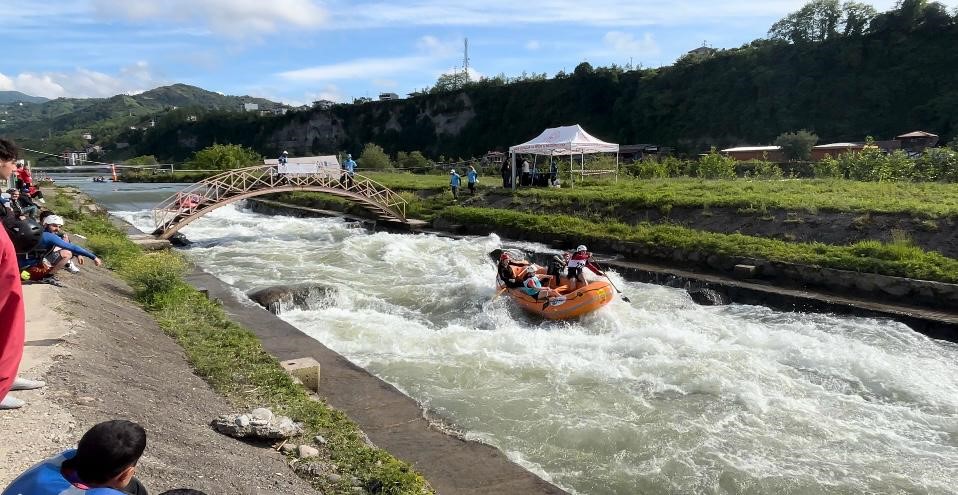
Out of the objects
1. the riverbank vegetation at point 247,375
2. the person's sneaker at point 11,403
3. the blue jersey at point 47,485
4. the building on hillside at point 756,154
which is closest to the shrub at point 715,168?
the building on hillside at point 756,154

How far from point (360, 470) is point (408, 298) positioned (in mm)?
9192

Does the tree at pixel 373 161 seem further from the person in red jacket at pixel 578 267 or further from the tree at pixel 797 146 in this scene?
the person in red jacket at pixel 578 267

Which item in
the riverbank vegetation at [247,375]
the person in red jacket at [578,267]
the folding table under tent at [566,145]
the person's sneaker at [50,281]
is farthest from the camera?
the folding table under tent at [566,145]

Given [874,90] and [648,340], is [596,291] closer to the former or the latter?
[648,340]

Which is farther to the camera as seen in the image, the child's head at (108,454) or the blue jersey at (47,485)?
the child's head at (108,454)


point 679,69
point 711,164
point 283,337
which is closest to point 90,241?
point 283,337

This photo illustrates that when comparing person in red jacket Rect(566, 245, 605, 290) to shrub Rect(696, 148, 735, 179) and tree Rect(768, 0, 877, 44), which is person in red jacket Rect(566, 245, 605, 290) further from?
tree Rect(768, 0, 877, 44)

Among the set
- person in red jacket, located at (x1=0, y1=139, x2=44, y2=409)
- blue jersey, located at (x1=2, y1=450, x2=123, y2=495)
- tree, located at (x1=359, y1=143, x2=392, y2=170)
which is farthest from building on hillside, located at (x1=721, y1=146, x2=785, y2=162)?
blue jersey, located at (x1=2, y1=450, x2=123, y2=495)

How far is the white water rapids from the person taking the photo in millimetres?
6703

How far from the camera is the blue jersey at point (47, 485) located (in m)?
2.42

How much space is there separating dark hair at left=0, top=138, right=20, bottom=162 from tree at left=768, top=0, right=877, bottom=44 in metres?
67.7

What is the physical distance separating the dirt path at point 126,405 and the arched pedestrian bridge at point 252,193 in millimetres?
14285

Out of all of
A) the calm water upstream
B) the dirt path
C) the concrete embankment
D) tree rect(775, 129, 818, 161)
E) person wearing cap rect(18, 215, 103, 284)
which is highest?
tree rect(775, 129, 818, 161)

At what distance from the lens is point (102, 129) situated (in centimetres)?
14838
